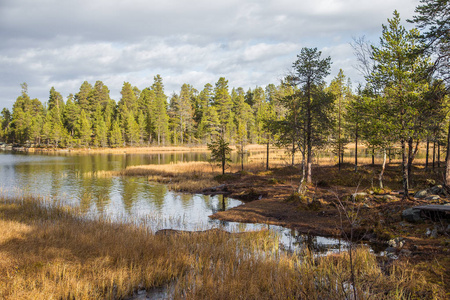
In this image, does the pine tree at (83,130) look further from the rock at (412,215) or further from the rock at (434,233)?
the rock at (434,233)

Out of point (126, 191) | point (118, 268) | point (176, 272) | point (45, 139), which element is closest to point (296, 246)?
point (176, 272)

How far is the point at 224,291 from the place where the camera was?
5906mm

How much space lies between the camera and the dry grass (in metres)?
5.82

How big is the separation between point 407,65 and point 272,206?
12.2 m

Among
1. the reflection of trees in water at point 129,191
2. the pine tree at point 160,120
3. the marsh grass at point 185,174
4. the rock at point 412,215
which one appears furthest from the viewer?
the pine tree at point 160,120

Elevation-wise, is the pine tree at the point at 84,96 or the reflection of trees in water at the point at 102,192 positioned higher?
the pine tree at the point at 84,96

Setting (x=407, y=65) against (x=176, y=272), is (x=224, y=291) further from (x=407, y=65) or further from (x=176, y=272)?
(x=407, y=65)

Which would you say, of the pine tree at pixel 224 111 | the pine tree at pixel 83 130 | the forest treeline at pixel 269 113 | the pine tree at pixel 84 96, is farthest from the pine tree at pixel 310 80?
the pine tree at pixel 84 96

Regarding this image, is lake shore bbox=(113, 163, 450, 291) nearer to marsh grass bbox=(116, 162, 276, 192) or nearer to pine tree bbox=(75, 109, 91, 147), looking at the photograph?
marsh grass bbox=(116, 162, 276, 192)

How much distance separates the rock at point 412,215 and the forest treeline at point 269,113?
3152 mm

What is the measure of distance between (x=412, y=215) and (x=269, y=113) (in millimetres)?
29694

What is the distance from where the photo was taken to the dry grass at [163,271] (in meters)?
5.82

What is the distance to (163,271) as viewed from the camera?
7.27 m

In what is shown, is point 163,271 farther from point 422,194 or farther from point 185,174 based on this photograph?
point 185,174
